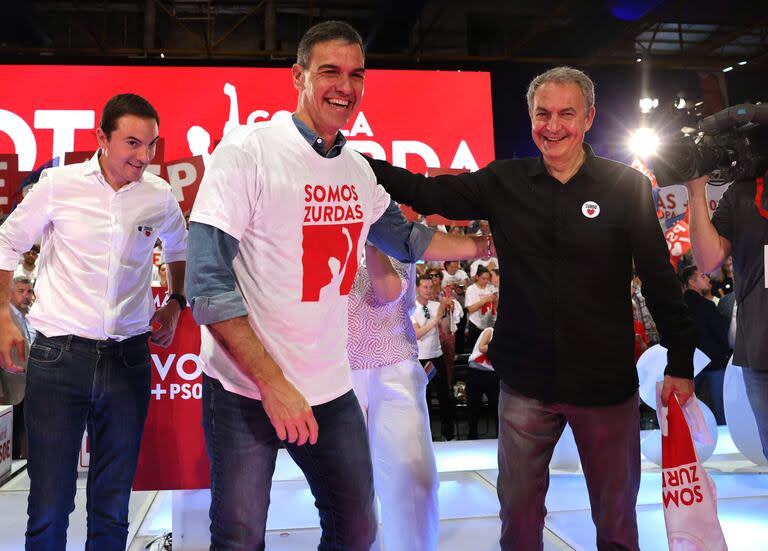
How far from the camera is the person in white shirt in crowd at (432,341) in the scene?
6.72 meters

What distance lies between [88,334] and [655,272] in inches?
71.5

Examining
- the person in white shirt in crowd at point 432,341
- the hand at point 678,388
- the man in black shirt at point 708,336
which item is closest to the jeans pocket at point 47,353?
the hand at point 678,388

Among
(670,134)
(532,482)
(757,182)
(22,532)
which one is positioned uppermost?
(670,134)

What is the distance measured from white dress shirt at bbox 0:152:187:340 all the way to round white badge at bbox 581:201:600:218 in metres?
1.49

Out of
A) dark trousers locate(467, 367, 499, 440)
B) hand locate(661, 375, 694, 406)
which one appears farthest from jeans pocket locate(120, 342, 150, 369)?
dark trousers locate(467, 367, 499, 440)

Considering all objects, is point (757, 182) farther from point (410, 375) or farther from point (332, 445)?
point (332, 445)

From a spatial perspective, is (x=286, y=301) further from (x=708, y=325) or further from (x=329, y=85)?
(x=708, y=325)

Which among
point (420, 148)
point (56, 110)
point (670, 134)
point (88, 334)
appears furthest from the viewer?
point (420, 148)

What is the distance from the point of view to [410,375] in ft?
8.75

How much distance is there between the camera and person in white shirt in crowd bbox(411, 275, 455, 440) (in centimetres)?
672

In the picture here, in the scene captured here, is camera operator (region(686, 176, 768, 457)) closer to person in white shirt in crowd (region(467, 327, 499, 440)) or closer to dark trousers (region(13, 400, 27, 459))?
person in white shirt in crowd (region(467, 327, 499, 440))

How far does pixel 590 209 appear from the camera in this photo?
6.97 ft

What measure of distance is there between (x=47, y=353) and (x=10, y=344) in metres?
0.15

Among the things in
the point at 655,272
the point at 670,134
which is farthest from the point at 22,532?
the point at 670,134
